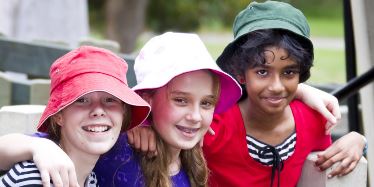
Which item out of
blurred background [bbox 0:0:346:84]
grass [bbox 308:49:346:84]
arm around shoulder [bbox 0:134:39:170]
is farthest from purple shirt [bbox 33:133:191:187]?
grass [bbox 308:49:346:84]

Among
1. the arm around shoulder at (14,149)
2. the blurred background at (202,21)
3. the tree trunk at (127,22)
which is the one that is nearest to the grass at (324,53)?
the blurred background at (202,21)

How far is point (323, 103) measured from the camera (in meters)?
2.82

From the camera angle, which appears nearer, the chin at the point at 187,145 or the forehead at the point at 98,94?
the forehead at the point at 98,94

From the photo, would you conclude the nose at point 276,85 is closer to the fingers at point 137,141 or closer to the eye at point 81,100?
the fingers at point 137,141

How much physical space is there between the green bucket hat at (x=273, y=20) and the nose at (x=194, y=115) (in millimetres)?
439

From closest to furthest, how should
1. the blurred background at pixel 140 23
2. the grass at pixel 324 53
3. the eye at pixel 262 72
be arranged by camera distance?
1. the eye at pixel 262 72
2. the blurred background at pixel 140 23
3. the grass at pixel 324 53

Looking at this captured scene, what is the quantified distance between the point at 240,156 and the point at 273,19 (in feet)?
1.71

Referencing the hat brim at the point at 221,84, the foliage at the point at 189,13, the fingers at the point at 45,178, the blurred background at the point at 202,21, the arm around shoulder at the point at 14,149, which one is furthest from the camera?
the foliage at the point at 189,13

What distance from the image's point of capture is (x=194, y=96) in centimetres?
246

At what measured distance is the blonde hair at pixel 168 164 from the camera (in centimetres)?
248

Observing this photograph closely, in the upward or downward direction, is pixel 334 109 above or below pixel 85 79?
below

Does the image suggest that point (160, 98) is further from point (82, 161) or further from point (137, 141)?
point (82, 161)

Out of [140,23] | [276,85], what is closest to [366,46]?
[276,85]

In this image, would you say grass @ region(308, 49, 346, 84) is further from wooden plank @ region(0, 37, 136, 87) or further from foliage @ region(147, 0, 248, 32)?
wooden plank @ region(0, 37, 136, 87)
